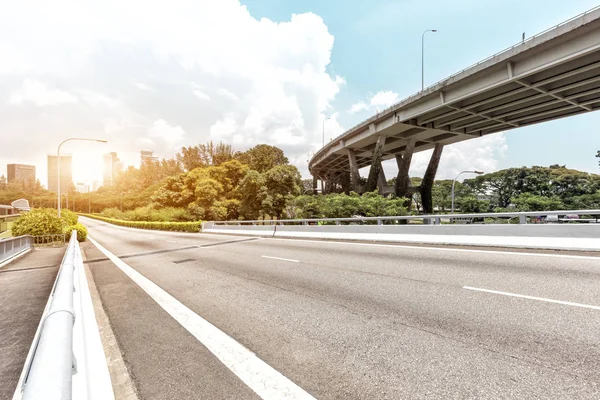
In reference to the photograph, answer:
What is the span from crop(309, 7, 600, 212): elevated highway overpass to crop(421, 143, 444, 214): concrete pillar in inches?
5.2

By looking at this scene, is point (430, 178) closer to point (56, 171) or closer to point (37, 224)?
point (37, 224)

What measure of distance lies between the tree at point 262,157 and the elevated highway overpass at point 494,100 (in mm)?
19152

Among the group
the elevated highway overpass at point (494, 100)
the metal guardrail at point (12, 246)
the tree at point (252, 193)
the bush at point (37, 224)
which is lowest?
the metal guardrail at point (12, 246)

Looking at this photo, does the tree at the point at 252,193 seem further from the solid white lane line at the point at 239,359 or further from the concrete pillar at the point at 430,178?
the solid white lane line at the point at 239,359

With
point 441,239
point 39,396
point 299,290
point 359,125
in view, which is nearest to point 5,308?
point 299,290

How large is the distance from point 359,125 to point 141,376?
3708 centimetres

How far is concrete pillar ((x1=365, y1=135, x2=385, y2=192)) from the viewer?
120 feet

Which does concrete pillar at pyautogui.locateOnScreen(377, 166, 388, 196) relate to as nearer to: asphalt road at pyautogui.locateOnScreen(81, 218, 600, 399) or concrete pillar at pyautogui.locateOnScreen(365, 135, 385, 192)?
concrete pillar at pyautogui.locateOnScreen(365, 135, 385, 192)

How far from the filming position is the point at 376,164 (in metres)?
38.0

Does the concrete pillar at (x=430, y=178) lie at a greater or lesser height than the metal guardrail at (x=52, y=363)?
greater

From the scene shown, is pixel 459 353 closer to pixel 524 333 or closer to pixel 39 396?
pixel 524 333

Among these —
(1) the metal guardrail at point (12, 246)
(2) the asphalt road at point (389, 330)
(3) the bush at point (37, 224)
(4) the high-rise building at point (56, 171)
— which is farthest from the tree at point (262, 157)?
(2) the asphalt road at point (389, 330)

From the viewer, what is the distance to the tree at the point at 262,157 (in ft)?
198

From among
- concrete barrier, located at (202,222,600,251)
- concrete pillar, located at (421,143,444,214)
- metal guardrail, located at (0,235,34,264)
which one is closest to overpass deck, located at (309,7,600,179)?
concrete pillar, located at (421,143,444,214)
